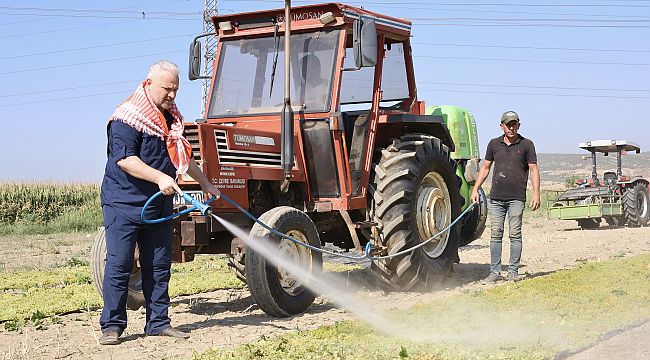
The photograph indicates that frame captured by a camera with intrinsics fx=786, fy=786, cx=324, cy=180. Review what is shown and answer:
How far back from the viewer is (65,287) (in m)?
8.59

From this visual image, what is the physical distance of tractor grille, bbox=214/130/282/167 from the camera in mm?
6715

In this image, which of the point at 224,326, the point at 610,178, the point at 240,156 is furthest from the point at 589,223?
the point at 224,326

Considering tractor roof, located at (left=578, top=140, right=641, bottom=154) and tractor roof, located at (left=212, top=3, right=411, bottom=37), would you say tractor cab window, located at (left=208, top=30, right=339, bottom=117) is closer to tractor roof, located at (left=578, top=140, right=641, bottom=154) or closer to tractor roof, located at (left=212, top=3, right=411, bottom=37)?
tractor roof, located at (left=212, top=3, right=411, bottom=37)

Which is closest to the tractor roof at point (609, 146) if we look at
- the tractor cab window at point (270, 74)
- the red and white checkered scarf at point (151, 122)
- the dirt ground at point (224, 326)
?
the dirt ground at point (224, 326)

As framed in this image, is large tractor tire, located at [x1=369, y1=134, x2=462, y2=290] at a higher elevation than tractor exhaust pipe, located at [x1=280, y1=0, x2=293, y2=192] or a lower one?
lower

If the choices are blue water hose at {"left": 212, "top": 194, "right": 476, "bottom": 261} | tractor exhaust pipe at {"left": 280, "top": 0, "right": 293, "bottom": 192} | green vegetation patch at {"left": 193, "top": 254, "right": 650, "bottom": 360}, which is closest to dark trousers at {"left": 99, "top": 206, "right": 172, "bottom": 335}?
blue water hose at {"left": 212, "top": 194, "right": 476, "bottom": 261}

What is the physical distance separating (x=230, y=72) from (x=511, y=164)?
10.7 ft

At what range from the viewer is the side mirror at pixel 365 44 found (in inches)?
274

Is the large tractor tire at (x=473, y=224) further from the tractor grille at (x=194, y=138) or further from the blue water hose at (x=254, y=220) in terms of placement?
the tractor grille at (x=194, y=138)

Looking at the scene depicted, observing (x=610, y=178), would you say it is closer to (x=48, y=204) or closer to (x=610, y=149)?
(x=610, y=149)

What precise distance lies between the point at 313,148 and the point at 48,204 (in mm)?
18331

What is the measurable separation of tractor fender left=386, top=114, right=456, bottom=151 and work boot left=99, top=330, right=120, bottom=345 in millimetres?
3754

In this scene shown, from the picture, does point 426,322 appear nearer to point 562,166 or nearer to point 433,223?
point 433,223

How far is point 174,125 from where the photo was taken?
568 centimetres
